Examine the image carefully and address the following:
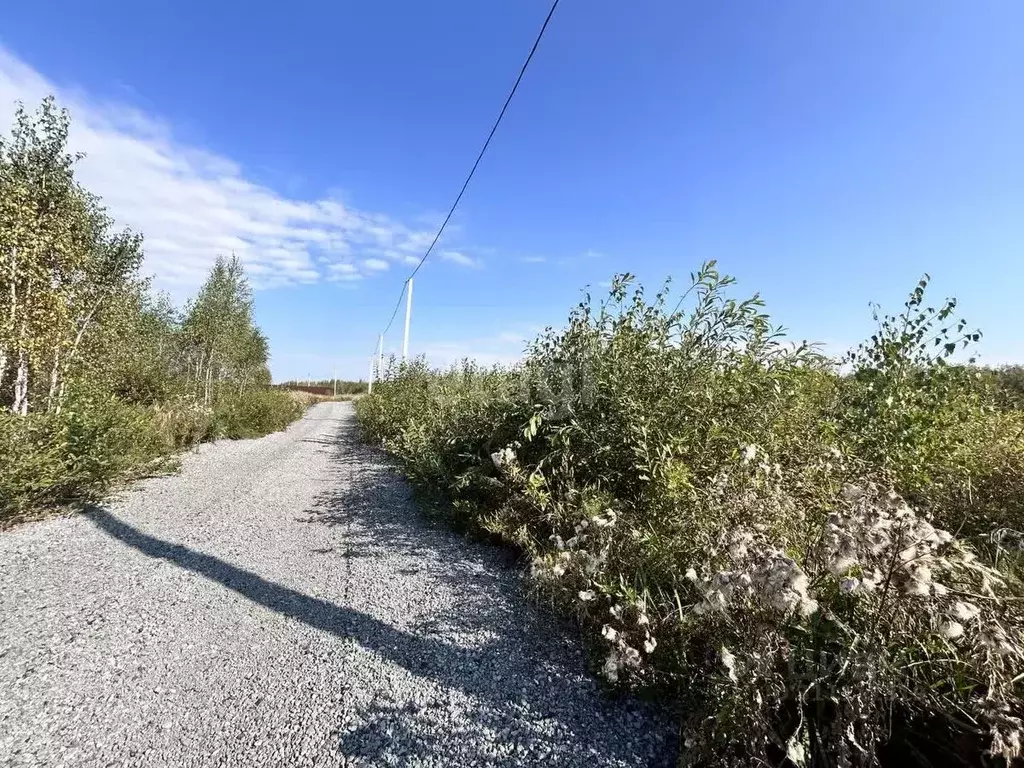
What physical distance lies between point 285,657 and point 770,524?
2729 mm

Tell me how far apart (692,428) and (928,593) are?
2.13 meters

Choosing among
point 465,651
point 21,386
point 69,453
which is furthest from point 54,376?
point 465,651

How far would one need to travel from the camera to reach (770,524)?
8.09 feet

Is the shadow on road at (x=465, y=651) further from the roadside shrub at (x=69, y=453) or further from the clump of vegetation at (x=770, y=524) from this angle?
the roadside shrub at (x=69, y=453)

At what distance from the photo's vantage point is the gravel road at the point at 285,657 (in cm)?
189

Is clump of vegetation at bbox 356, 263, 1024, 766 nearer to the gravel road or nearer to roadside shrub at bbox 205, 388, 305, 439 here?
the gravel road

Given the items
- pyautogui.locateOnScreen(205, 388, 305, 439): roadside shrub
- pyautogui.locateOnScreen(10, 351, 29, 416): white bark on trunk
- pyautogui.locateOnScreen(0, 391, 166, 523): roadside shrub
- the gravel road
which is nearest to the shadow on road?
the gravel road

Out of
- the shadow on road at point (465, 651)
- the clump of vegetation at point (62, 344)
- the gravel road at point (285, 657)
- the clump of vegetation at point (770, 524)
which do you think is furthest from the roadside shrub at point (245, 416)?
the clump of vegetation at point (770, 524)

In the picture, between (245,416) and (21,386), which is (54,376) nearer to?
(21,386)

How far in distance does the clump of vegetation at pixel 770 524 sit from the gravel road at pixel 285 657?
13.7 inches

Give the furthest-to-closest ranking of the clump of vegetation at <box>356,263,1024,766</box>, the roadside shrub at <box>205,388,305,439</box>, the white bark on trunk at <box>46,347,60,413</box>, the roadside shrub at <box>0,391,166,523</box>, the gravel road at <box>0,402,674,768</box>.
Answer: the roadside shrub at <box>205,388,305,439</box>, the white bark on trunk at <box>46,347,60,413</box>, the roadside shrub at <box>0,391,166,523</box>, the gravel road at <box>0,402,674,768</box>, the clump of vegetation at <box>356,263,1024,766</box>

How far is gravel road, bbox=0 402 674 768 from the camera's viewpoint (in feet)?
6.19

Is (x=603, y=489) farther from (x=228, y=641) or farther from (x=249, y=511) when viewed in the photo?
(x=249, y=511)

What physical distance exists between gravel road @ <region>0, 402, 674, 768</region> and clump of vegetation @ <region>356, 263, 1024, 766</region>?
0.35 meters
